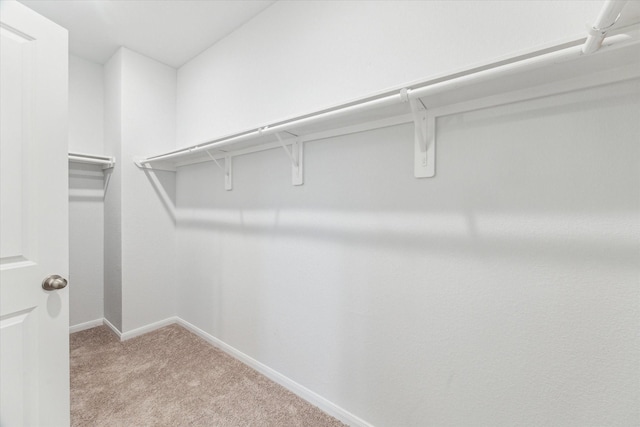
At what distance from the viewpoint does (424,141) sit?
1136mm

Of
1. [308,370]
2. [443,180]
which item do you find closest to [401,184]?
[443,180]

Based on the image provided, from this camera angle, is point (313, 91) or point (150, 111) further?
point (150, 111)

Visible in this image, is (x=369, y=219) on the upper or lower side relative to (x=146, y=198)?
lower

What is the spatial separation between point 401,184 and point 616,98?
720 millimetres

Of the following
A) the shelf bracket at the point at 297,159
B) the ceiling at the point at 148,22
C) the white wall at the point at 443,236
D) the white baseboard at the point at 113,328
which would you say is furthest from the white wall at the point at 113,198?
the shelf bracket at the point at 297,159

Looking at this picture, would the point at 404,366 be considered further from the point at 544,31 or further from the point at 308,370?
the point at 544,31

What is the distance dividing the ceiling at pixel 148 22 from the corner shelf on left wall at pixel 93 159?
3.09 ft

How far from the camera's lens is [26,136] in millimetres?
1029

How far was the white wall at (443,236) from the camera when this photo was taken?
85 cm

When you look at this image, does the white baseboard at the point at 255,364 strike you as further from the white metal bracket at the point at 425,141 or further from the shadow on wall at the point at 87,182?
the white metal bracket at the point at 425,141

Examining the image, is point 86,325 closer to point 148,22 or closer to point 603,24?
point 148,22

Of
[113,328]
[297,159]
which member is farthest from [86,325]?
[297,159]

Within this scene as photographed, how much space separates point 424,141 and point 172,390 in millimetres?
2059

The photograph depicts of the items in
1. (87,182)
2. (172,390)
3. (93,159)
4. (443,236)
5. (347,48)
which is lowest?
(172,390)
